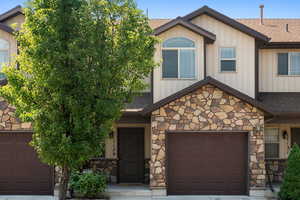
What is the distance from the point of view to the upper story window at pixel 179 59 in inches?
550

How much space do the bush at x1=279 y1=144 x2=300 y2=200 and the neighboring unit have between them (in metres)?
0.82

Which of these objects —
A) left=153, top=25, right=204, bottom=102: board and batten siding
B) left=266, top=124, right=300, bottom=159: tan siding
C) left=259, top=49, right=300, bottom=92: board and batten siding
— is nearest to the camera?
left=153, top=25, right=204, bottom=102: board and batten siding

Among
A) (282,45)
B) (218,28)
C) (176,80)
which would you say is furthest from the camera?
(282,45)

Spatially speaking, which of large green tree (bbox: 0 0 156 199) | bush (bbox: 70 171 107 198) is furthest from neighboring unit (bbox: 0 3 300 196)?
large green tree (bbox: 0 0 156 199)

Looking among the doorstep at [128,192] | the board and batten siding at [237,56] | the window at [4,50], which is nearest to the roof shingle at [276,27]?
the board and batten siding at [237,56]

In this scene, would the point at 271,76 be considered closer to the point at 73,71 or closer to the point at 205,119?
the point at 205,119

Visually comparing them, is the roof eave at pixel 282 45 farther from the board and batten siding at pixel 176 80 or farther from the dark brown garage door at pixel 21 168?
the dark brown garage door at pixel 21 168

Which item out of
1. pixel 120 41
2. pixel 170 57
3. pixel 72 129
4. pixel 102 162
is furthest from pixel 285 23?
pixel 72 129

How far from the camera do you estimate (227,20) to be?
1426 cm

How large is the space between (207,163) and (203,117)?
1.66 metres

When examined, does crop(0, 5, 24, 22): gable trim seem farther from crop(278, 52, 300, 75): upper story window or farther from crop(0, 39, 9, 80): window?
crop(278, 52, 300, 75): upper story window

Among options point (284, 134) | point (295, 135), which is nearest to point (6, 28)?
point (284, 134)

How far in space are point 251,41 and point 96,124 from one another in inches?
308

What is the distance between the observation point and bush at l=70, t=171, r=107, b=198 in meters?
12.3
